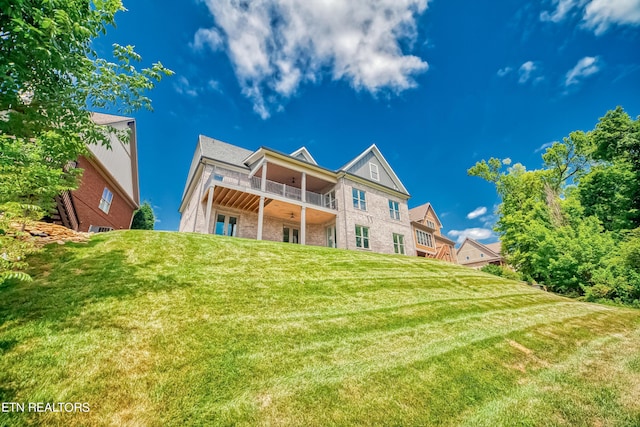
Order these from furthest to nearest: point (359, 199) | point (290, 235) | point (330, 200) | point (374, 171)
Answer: point (374, 171)
point (359, 199)
point (330, 200)
point (290, 235)

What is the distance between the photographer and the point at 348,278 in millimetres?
8438

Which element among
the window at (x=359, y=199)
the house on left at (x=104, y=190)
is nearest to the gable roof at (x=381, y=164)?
the window at (x=359, y=199)

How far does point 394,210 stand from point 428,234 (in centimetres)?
1603

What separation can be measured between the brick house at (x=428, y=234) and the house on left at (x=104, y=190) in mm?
28455

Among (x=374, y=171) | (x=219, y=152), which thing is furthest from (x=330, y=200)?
(x=219, y=152)

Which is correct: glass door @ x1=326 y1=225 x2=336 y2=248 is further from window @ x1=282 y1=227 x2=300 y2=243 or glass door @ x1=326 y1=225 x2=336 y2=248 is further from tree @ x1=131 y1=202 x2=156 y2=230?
tree @ x1=131 y1=202 x2=156 y2=230

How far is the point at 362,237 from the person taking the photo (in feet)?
60.5

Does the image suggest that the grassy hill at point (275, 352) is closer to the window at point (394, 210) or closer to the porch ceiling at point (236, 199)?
the porch ceiling at point (236, 199)

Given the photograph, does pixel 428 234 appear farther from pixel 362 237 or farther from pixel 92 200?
pixel 92 200

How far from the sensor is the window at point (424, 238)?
32.9 meters

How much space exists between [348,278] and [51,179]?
7629mm

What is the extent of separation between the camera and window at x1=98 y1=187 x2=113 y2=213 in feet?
50.4

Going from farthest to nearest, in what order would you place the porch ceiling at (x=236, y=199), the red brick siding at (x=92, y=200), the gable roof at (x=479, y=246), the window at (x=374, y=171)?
1. the gable roof at (x=479, y=246)
2. the window at (x=374, y=171)
3. the porch ceiling at (x=236, y=199)
4. the red brick siding at (x=92, y=200)

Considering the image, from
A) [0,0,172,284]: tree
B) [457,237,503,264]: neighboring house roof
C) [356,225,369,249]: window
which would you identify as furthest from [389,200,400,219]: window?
[457,237,503,264]: neighboring house roof
